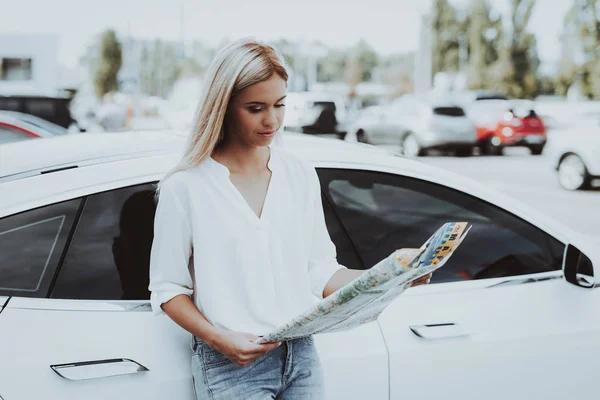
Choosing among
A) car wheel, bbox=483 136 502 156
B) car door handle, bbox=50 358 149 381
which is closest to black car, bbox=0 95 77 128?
car door handle, bbox=50 358 149 381

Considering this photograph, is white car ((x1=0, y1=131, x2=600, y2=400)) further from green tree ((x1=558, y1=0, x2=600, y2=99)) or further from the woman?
green tree ((x1=558, y1=0, x2=600, y2=99))

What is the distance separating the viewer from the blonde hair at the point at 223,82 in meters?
1.75

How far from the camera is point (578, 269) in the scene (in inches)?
97.7

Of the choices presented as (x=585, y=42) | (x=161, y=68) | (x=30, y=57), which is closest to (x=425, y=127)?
(x=30, y=57)

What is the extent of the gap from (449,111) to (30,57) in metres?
22.2

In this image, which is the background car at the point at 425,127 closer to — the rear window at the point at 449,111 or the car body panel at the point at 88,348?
the rear window at the point at 449,111

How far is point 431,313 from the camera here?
7.73ft

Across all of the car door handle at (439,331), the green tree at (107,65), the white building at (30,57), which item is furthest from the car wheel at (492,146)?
the green tree at (107,65)

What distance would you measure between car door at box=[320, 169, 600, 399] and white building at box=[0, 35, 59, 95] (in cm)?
3384

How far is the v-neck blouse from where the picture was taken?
1734mm

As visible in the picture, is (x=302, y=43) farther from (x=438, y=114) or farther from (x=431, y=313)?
(x=431, y=313)

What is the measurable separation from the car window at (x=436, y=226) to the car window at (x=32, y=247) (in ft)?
2.80

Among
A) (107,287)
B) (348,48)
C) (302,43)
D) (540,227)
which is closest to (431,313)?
(540,227)

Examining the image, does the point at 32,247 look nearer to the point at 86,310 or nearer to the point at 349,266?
the point at 86,310
